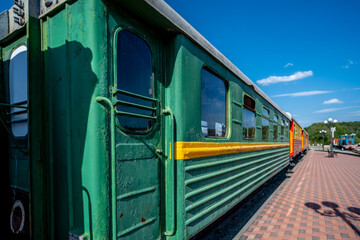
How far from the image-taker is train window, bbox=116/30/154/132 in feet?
6.42

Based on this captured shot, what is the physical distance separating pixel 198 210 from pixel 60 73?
2052mm

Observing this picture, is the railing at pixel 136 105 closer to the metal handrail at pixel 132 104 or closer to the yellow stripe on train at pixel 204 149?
the metal handrail at pixel 132 104

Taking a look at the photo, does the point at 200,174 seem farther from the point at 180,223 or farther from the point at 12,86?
the point at 12,86

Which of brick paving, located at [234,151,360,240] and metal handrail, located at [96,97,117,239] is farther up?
metal handrail, located at [96,97,117,239]

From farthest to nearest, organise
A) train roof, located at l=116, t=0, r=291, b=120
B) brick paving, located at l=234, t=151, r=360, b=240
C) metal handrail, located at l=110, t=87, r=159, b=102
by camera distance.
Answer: brick paving, located at l=234, t=151, r=360, b=240
train roof, located at l=116, t=0, r=291, b=120
metal handrail, located at l=110, t=87, r=159, b=102

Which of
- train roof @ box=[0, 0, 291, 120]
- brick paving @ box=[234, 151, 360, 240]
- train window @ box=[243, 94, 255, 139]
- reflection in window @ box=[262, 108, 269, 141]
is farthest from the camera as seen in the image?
reflection in window @ box=[262, 108, 269, 141]

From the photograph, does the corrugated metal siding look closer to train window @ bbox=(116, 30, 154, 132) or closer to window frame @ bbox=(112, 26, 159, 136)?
window frame @ bbox=(112, 26, 159, 136)

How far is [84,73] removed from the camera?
177 cm

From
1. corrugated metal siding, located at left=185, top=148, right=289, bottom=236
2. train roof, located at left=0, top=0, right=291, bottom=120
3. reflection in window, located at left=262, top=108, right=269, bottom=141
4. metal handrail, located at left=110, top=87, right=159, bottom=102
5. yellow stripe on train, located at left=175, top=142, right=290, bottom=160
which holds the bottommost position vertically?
corrugated metal siding, located at left=185, top=148, right=289, bottom=236

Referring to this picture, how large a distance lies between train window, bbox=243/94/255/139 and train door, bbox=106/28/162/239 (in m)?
2.50

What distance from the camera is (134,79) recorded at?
209 cm

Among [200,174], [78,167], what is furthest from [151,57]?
[200,174]

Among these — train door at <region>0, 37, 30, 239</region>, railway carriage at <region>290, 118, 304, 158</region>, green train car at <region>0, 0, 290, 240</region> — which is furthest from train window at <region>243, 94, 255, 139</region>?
railway carriage at <region>290, 118, 304, 158</region>

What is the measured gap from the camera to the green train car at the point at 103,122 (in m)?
1.75
